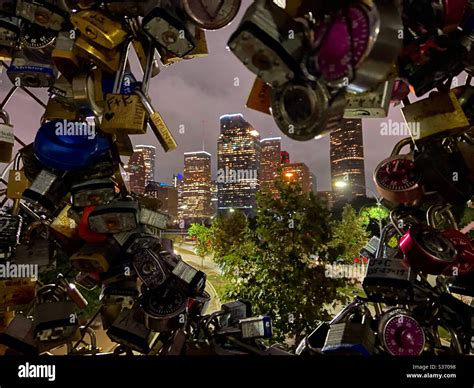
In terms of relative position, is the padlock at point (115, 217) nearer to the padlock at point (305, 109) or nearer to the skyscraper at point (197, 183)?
the padlock at point (305, 109)

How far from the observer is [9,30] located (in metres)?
1.54

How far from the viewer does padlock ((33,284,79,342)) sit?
132 cm

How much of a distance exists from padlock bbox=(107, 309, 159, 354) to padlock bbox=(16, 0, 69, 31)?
1.19 m

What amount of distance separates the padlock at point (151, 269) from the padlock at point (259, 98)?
0.66 m

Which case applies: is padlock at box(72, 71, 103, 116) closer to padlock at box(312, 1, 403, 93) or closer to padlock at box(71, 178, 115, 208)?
padlock at box(71, 178, 115, 208)

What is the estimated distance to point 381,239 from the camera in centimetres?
154

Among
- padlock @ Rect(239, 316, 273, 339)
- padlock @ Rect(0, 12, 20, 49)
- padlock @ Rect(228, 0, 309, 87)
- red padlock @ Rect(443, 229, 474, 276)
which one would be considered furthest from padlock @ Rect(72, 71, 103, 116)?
red padlock @ Rect(443, 229, 474, 276)

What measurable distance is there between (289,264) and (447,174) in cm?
665

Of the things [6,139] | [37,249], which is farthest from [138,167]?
[37,249]

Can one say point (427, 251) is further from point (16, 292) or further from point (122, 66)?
point (16, 292)

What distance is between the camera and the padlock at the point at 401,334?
4.13 ft

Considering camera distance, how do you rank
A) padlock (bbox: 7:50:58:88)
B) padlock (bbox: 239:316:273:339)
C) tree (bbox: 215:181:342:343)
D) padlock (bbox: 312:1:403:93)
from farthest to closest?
tree (bbox: 215:181:342:343) < padlock (bbox: 7:50:58:88) < padlock (bbox: 239:316:273:339) < padlock (bbox: 312:1:403:93)

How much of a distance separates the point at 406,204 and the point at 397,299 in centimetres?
39

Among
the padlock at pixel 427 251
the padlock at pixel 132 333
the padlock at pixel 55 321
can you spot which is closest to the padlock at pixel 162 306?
the padlock at pixel 132 333
